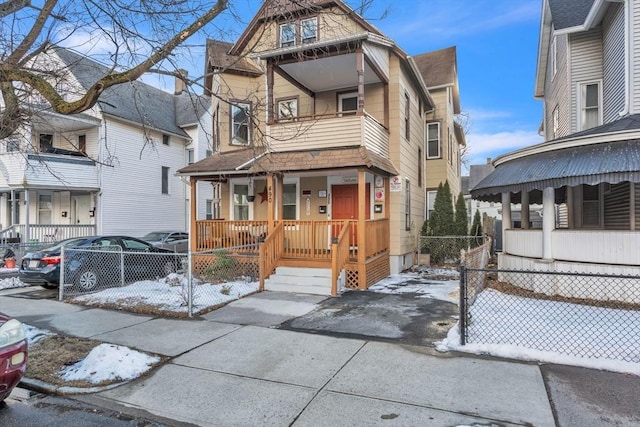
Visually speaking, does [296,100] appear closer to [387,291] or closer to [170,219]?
[387,291]

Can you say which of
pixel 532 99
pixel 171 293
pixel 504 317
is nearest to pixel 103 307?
pixel 171 293

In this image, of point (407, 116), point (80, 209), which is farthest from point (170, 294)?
point (80, 209)

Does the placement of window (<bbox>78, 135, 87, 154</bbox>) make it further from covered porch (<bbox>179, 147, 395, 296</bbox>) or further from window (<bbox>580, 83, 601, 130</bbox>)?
window (<bbox>580, 83, 601, 130</bbox>)

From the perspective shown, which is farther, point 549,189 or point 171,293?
point 171,293

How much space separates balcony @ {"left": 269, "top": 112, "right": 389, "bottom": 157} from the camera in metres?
10.3

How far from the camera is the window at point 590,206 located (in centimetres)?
1120

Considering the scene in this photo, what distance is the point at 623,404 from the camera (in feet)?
12.3

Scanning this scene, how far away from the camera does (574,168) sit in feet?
25.2

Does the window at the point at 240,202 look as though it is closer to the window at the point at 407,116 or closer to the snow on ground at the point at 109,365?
the window at the point at 407,116

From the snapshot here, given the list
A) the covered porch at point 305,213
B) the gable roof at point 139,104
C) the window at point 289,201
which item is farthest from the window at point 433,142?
the gable roof at point 139,104

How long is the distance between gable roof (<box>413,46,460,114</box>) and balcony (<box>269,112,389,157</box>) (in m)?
7.76

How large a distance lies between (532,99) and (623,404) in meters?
18.3

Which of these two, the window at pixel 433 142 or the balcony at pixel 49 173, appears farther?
the window at pixel 433 142

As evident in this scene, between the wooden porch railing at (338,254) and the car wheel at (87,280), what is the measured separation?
605 centimetres
